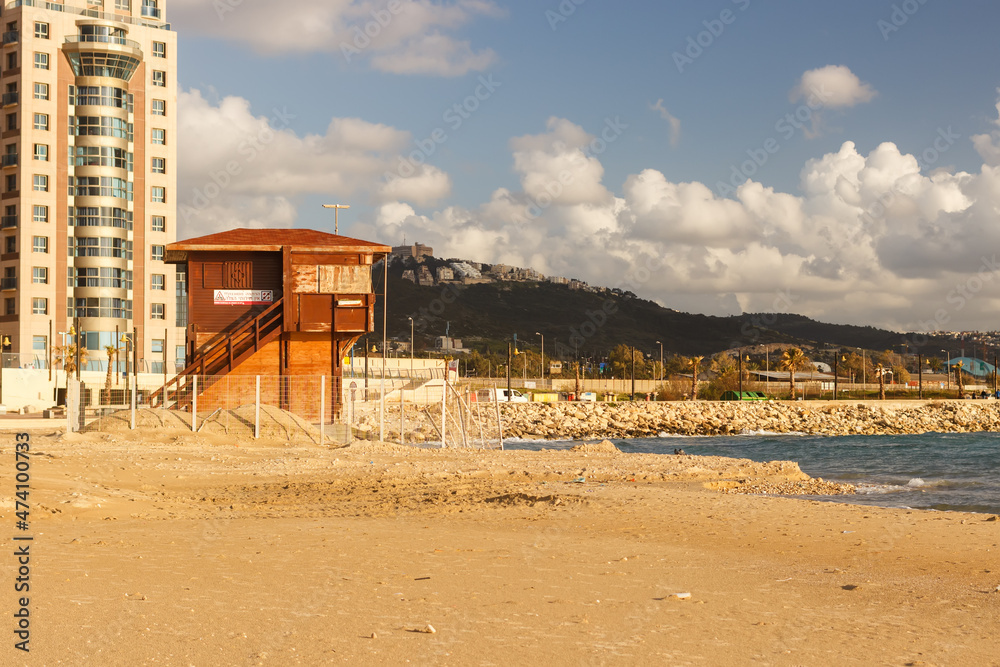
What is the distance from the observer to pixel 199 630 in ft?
21.1

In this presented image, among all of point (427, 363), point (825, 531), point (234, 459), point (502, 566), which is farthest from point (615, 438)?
point (502, 566)

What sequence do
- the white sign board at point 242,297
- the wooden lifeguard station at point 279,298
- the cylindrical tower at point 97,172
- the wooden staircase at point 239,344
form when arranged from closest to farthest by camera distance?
the wooden staircase at point 239,344
the wooden lifeguard station at point 279,298
the white sign board at point 242,297
the cylindrical tower at point 97,172

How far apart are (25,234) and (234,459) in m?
72.6

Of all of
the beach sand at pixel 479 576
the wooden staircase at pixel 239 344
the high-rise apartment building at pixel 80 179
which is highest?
the high-rise apartment building at pixel 80 179

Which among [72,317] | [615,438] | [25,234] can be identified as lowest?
[615,438]

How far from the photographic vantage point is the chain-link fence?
25172 millimetres

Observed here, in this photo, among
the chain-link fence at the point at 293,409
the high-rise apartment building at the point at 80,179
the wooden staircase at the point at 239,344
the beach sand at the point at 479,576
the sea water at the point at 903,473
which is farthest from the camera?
the high-rise apartment building at the point at 80,179

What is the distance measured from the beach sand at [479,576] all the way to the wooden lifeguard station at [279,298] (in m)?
13.9

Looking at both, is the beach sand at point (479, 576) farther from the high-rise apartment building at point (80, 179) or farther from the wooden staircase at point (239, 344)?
the high-rise apartment building at point (80, 179)

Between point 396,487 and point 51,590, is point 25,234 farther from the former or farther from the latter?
point 51,590

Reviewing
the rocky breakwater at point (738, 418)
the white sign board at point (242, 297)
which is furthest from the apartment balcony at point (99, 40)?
the white sign board at point (242, 297)

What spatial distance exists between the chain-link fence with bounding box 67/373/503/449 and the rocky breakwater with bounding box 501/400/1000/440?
1207 inches

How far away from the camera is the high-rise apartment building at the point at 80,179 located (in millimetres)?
81438

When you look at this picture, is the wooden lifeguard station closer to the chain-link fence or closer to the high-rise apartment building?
the chain-link fence
